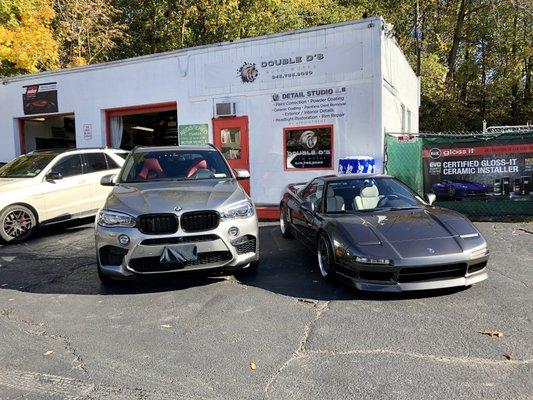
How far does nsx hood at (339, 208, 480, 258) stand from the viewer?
16.5 ft

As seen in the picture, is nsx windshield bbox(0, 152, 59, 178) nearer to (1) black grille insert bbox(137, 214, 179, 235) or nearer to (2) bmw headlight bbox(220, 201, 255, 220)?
(1) black grille insert bbox(137, 214, 179, 235)

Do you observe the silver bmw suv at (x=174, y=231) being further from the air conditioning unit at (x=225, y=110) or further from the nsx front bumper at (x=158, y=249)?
the air conditioning unit at (x=225, y=110)

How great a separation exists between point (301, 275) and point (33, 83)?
1255 cm

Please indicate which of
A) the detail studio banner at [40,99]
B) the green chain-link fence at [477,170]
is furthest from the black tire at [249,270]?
the detail studio banner at [40,99]

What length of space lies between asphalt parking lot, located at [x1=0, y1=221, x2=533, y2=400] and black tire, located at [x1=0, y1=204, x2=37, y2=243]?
8.70ft

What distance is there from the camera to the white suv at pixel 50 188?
878 centimetres

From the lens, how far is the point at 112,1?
26578 millimetres

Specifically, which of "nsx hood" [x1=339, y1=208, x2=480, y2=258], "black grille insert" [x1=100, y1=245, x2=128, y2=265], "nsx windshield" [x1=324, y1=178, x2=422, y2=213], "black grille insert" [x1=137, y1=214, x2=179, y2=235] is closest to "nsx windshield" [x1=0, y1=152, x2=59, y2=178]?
"black grille insert" [x1=100, y1=245, x2=128, y2=265]

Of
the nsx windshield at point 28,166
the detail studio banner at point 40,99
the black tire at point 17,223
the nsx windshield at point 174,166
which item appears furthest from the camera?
the detail studio banner at point 40,99

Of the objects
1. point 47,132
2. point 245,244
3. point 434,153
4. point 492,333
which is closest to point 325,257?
point 245,244

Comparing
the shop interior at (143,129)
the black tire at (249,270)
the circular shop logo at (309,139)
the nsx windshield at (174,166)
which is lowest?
the black tire at (249,270)

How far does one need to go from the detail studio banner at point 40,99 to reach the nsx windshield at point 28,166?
5.19m

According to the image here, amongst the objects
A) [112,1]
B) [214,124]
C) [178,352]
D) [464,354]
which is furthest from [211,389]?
[112,1]

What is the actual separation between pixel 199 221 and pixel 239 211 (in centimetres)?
51
